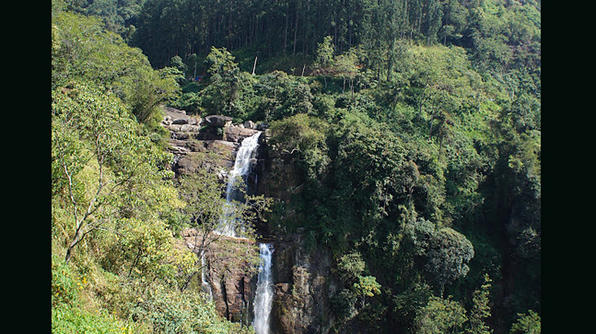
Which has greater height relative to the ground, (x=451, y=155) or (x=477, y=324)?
(x=451, y=155)

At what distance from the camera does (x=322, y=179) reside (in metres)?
23.9

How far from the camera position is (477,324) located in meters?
21.2

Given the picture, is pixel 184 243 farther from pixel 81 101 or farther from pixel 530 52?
pixel 530 52

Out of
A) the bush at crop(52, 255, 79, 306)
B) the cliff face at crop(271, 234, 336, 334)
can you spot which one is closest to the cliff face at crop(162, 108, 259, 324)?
the cliff face at crop(271, 234, 336, 334)

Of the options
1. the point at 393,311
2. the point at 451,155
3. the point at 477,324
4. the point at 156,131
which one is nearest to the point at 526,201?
the point at 451,155

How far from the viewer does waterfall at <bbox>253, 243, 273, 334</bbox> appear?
66.9 ft

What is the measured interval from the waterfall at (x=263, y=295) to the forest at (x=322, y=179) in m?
0.66

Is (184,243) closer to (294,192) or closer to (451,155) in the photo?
(294,192)

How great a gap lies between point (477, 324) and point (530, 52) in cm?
4870
